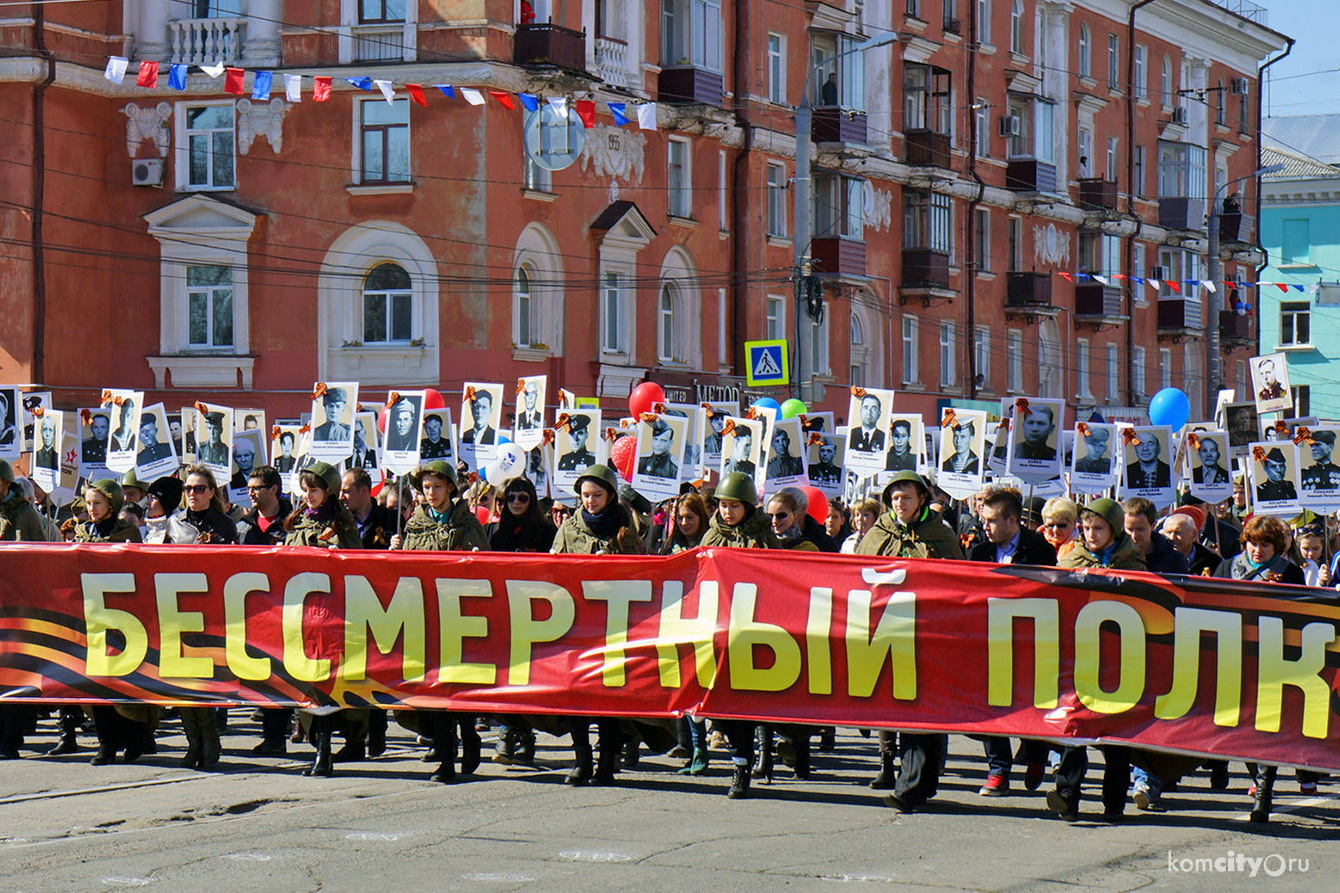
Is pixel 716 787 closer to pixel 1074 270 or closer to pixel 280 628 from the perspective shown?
pixel 280 628

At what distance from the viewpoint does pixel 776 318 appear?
40875mm

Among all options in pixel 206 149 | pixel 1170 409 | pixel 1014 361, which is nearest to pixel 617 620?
pixel 1170 409

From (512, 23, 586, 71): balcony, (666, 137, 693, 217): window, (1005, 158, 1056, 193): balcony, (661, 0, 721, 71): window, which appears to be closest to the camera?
(512, 23, 586, 71): balcony

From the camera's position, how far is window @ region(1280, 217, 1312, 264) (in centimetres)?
6775

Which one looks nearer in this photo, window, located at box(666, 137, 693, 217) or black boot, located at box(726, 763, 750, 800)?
black boot, located at box(726, 763, 750, 800)

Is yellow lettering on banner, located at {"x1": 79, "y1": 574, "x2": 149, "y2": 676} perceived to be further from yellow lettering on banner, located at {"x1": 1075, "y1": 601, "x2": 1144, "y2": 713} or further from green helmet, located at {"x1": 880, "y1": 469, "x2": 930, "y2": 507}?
yellow lettering on banner, located at {"x1": 1075, "y1": 601, "x2": 1144, "y2": 713}

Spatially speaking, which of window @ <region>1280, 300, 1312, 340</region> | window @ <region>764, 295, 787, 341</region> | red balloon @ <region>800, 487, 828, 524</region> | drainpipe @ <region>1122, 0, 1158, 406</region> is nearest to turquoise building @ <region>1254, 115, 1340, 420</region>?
window @ <region>1280, 300, 1312, 340</region>

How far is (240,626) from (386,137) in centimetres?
2246

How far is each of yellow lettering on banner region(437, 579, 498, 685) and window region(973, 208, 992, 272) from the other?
38108 millimetres

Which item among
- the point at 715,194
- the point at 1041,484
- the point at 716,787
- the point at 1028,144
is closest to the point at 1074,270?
the point at 1028,144

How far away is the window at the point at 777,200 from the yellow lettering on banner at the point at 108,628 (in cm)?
2892

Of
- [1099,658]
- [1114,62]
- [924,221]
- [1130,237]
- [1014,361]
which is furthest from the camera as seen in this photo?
[1130,237]

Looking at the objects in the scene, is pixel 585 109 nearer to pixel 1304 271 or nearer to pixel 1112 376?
pixel 1112 376

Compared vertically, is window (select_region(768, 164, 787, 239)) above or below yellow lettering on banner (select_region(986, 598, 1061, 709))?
above
